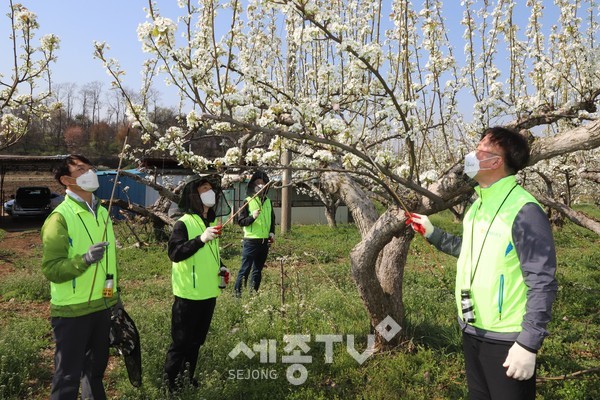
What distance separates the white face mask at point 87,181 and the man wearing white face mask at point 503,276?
2437 mm

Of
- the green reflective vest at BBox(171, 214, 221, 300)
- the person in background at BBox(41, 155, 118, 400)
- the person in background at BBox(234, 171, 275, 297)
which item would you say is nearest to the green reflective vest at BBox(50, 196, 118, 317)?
the person in background at BBox(41, 155, 118, 400)

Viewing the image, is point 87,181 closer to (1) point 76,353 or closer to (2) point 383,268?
(1) point 76,353

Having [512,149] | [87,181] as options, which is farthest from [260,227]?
[512,149]

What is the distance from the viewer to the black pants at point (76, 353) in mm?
2854

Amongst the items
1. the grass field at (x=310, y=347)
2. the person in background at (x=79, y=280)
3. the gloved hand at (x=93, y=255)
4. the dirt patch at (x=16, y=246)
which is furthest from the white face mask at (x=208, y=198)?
the dirt patch at (x=16, y=246)

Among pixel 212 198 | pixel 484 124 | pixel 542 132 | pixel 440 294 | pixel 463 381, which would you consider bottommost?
pixel 463 381

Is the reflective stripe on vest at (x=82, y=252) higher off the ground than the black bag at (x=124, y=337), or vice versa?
the reflective stripe on vest at (x=82, y=252)

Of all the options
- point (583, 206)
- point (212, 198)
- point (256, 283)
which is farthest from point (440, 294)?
point (583, 206)

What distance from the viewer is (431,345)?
4.34 metres

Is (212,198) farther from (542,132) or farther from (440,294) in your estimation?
(542,132)

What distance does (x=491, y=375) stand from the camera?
7.27ft

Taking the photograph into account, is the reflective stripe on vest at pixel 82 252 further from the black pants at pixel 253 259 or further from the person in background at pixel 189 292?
the black pants at pixel 253 259

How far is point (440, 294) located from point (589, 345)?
194 cm

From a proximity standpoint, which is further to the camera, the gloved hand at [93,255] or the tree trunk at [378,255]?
the tree trunk at [378,255]
